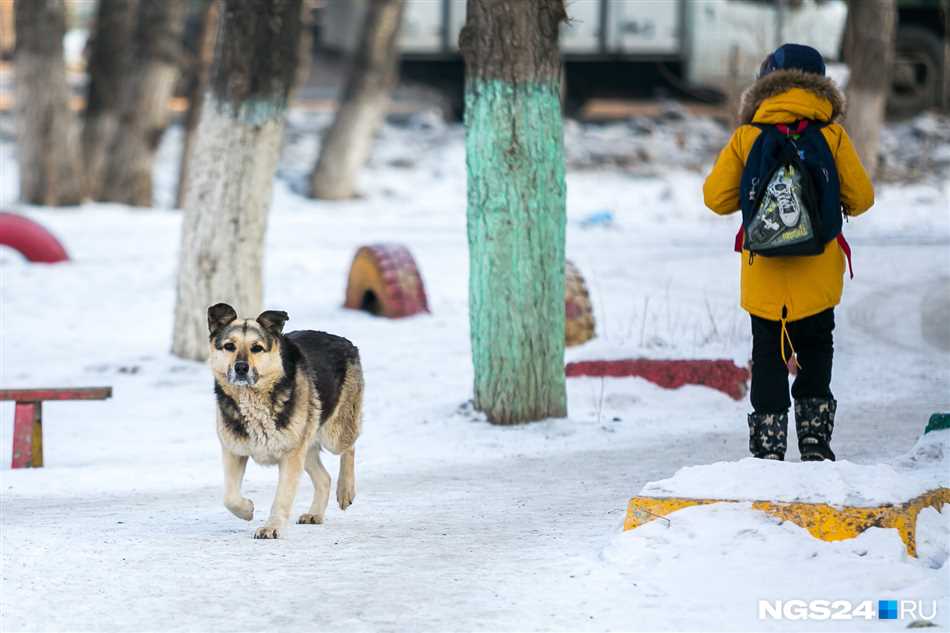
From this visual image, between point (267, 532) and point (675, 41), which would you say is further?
point (675, 41)

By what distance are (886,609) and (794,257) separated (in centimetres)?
188

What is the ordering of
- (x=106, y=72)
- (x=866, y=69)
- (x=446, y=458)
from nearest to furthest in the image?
(x=446, y=458)
(x=866, y=69)
(x=106, y=72)

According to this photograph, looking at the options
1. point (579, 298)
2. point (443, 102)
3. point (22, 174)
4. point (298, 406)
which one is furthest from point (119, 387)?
point (443, 102)

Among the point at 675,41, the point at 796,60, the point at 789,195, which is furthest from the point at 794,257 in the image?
the point at 675,41

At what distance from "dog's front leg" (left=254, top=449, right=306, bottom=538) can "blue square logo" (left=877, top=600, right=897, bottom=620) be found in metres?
2.45

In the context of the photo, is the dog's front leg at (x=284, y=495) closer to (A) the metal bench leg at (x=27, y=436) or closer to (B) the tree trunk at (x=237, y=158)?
(A) the metal bench leg at (x=27, y=436)

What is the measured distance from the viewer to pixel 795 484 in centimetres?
571

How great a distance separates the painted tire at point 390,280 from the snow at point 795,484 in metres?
7.41

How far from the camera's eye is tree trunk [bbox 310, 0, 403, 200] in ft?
72.5

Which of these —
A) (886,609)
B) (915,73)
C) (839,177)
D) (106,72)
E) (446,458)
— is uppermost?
(915,73)

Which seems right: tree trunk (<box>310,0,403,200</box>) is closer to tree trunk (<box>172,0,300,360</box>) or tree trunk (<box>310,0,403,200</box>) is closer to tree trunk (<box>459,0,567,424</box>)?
tree trunk (<box>172,0,300,360</box>)

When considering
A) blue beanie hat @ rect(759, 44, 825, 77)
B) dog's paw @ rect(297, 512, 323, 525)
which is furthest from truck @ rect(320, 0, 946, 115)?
dog's paw @ rect(297, 512, 323, 525)

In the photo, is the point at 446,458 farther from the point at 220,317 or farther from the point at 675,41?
the point at 675,41

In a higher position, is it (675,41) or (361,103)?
(675,41)
